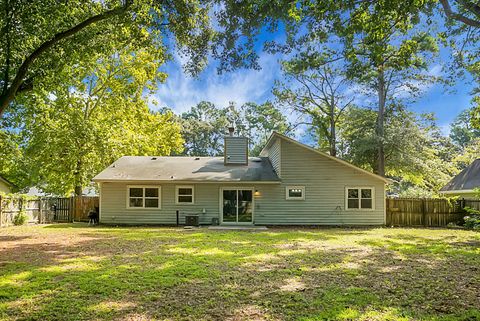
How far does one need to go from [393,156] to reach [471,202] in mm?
7062

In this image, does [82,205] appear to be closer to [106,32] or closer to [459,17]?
[106,32]

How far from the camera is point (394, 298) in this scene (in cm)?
505

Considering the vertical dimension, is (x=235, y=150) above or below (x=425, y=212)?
above

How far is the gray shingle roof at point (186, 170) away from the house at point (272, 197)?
5.8 inches

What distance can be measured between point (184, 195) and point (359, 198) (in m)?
8.90

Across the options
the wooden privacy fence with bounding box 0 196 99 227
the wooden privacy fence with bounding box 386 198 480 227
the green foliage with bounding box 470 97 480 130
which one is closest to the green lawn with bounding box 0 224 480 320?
the green foliage with bounding box 470 97 480 130

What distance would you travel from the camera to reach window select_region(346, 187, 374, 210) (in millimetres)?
16875

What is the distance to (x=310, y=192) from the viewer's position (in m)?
16.8

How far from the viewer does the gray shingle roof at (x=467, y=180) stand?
1959 centimetres

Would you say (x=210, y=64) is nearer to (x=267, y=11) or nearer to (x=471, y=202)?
(x=267, y=11)

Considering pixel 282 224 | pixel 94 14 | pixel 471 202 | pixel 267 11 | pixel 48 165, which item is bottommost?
pixel 282 224

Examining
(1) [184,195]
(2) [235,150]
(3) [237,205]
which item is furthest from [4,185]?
(3) [237,205]

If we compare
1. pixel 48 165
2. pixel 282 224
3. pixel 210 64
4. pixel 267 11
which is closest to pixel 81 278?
pixel 267 11

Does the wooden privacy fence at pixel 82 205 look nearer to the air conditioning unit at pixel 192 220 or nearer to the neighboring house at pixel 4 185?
the air conditioning unit at pixel 192 220
